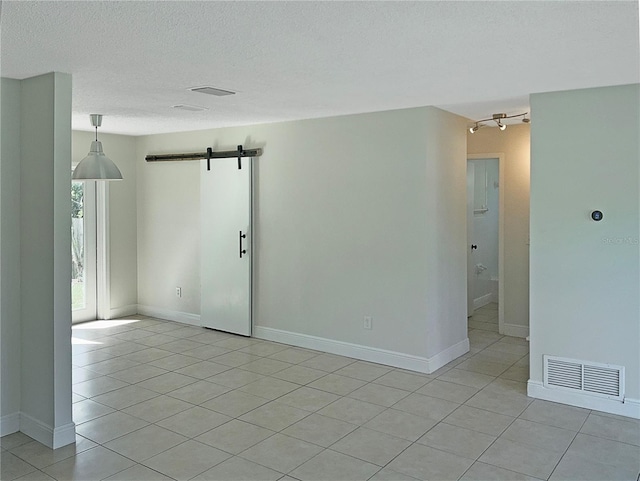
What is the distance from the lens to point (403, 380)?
15.1 feet

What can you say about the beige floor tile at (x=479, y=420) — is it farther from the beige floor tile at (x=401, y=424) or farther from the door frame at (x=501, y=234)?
the door frame at (x=501, y=234)

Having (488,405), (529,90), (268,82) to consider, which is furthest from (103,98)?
(488,405)

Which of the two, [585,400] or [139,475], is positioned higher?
[585,400]

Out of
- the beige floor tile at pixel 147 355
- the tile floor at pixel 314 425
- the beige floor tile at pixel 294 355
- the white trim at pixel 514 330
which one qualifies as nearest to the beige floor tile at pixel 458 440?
the tile floor at pixel 314 425

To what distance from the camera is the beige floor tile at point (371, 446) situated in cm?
322

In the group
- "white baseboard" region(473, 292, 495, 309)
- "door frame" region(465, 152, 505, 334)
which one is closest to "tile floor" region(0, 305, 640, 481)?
"door frame" region(465, 152, 505, 334)

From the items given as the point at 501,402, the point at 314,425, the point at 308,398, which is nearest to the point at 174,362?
the point at 308,398

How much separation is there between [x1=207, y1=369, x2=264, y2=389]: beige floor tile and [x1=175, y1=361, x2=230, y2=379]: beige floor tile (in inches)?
3.3

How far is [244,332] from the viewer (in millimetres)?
6039

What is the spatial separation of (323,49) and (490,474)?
248 cm

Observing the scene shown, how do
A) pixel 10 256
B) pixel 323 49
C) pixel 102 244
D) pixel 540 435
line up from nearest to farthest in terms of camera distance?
1. pixel 323 49
2. pixel 540 435
3. pixel 10 256
4. pixel 102 244

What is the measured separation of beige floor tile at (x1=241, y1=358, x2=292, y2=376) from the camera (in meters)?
4.87

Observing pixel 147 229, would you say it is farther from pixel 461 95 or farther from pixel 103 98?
pixel 461 95

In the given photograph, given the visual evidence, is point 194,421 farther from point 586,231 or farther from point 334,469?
point 586,231
